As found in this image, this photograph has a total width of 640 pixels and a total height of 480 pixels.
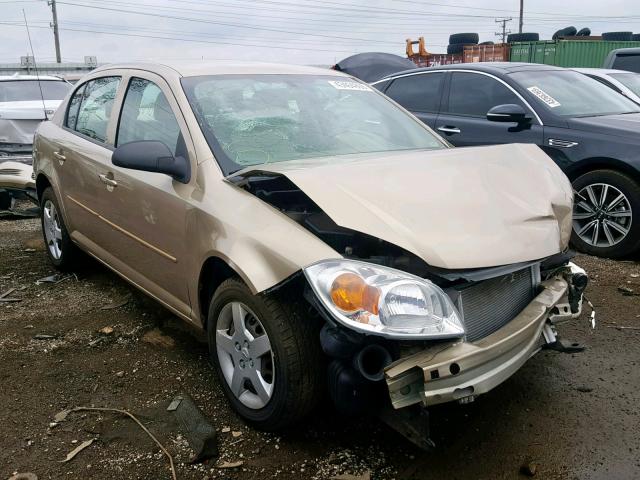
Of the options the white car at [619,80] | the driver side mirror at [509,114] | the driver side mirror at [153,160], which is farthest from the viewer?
the white car at [619,80]

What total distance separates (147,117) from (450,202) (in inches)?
78.0

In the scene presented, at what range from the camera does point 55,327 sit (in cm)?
404

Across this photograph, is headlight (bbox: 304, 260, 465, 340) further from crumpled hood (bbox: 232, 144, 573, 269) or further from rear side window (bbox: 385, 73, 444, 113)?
rear side window (bbox: 385, 73, 444, 113)

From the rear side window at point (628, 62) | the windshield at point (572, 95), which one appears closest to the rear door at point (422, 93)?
the windshield at point (572, 95)

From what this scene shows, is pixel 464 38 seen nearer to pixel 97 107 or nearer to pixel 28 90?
pixel 28 90

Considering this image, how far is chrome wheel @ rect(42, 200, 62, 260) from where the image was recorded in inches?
196

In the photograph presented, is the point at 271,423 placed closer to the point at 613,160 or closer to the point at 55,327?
the point at 55,327

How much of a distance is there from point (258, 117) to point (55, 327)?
80.6 inches

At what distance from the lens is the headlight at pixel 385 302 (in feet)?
7.11

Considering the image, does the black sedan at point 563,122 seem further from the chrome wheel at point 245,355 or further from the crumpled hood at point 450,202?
the chrome wheel at point 245,355

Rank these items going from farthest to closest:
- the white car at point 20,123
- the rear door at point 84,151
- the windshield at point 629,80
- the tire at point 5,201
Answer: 1. the windshield at point 629,80
2. the tire at point 5,201
3. the white car at point 20,123
4. the rear door at point 84,151

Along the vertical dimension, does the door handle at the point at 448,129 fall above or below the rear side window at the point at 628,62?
below

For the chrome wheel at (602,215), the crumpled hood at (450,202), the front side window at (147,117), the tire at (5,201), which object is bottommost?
the tire at (5,201)

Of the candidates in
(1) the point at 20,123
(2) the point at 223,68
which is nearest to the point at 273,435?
(2) the point at 223,68
